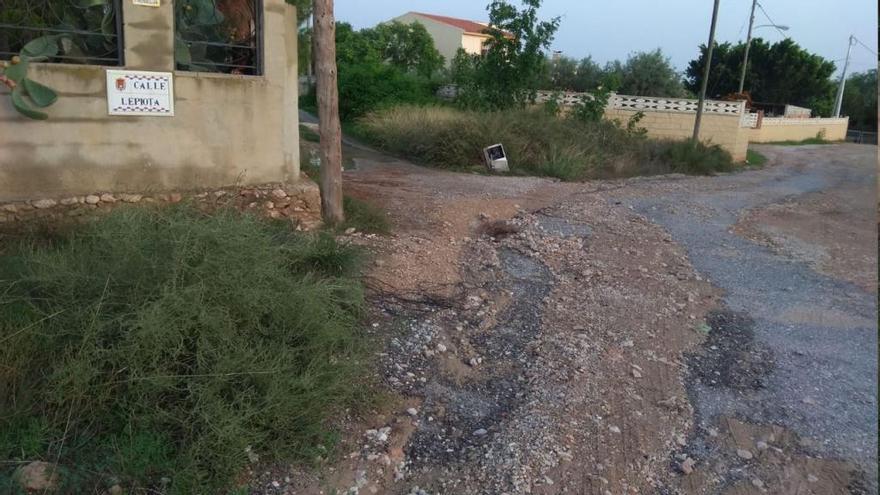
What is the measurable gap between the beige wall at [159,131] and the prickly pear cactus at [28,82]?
11 cm

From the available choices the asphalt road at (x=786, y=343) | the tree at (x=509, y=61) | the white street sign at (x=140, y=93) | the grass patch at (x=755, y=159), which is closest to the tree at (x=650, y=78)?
the grass patch at (x=755, y=159)

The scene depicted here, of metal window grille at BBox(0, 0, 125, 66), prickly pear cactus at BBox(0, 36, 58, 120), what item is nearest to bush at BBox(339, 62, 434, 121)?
metal window grille at BBox(0, 0, 125, 66)

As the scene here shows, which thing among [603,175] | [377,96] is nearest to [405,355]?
[603,175]

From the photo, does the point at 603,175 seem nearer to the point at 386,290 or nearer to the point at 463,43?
the point at 386,290

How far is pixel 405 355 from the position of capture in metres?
4.76

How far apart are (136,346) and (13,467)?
0.74m

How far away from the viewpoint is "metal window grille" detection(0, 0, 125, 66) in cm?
617

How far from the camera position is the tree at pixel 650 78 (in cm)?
2975

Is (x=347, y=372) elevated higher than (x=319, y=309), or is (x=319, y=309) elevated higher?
(x=319, y=309)

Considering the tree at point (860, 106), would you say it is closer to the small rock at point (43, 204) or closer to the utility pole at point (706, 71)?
the utility pole at point (706, 71)

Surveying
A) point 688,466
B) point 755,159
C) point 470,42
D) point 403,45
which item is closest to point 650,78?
point 755,159

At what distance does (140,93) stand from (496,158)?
926 centimetres

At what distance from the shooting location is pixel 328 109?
763 cm

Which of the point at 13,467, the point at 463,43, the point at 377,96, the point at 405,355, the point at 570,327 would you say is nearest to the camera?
the point at 13,467
